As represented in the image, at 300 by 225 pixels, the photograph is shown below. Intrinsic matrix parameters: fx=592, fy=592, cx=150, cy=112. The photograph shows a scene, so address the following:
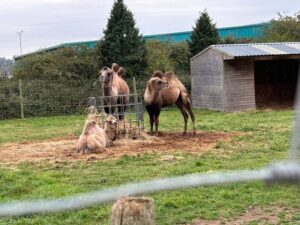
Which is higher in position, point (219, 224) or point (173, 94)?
point (173, 94)

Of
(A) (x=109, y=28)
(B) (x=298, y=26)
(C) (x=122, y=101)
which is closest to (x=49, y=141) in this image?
(C) (x=122, y=101)

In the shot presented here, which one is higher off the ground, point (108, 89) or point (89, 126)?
point (108, 89)

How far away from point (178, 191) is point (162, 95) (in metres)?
7.08

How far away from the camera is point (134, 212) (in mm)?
2469

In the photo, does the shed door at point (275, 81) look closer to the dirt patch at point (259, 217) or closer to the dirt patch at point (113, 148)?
the dirt patch at point (113, 148)

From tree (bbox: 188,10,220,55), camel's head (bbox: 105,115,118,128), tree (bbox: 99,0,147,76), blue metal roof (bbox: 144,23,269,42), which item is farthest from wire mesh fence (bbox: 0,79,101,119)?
blue metal roof (bbox: 144,23,269,42)

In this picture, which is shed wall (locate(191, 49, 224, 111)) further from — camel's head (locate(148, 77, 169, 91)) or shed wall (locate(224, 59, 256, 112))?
camel's head (locate(148, 77, 169, 91))

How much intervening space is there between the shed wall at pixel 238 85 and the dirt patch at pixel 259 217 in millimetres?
16886

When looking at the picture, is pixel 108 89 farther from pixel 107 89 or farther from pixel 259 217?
pixel 259 217

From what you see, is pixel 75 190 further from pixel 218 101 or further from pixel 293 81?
pixel 293 81

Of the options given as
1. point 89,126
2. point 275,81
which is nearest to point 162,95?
point 89,126

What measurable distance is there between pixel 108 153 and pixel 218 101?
13327 mm

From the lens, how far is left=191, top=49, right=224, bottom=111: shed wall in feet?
77.1

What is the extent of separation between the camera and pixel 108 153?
35.6 ft
